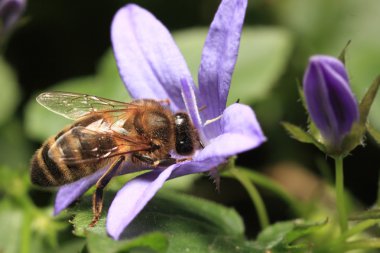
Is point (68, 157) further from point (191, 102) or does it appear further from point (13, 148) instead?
point (13, 148)

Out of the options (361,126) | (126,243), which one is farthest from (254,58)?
(126,243)

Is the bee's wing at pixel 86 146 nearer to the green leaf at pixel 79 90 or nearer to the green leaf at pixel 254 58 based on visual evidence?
the green leaf at pixel 79 90

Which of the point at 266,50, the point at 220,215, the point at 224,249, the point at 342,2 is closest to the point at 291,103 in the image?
the point at 266,50

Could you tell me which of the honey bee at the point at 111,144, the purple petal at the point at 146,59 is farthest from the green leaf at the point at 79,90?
the honey bee at the point at 111,144

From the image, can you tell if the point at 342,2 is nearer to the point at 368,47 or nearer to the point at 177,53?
the point at 368,47

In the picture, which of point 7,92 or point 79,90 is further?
point 7,92
